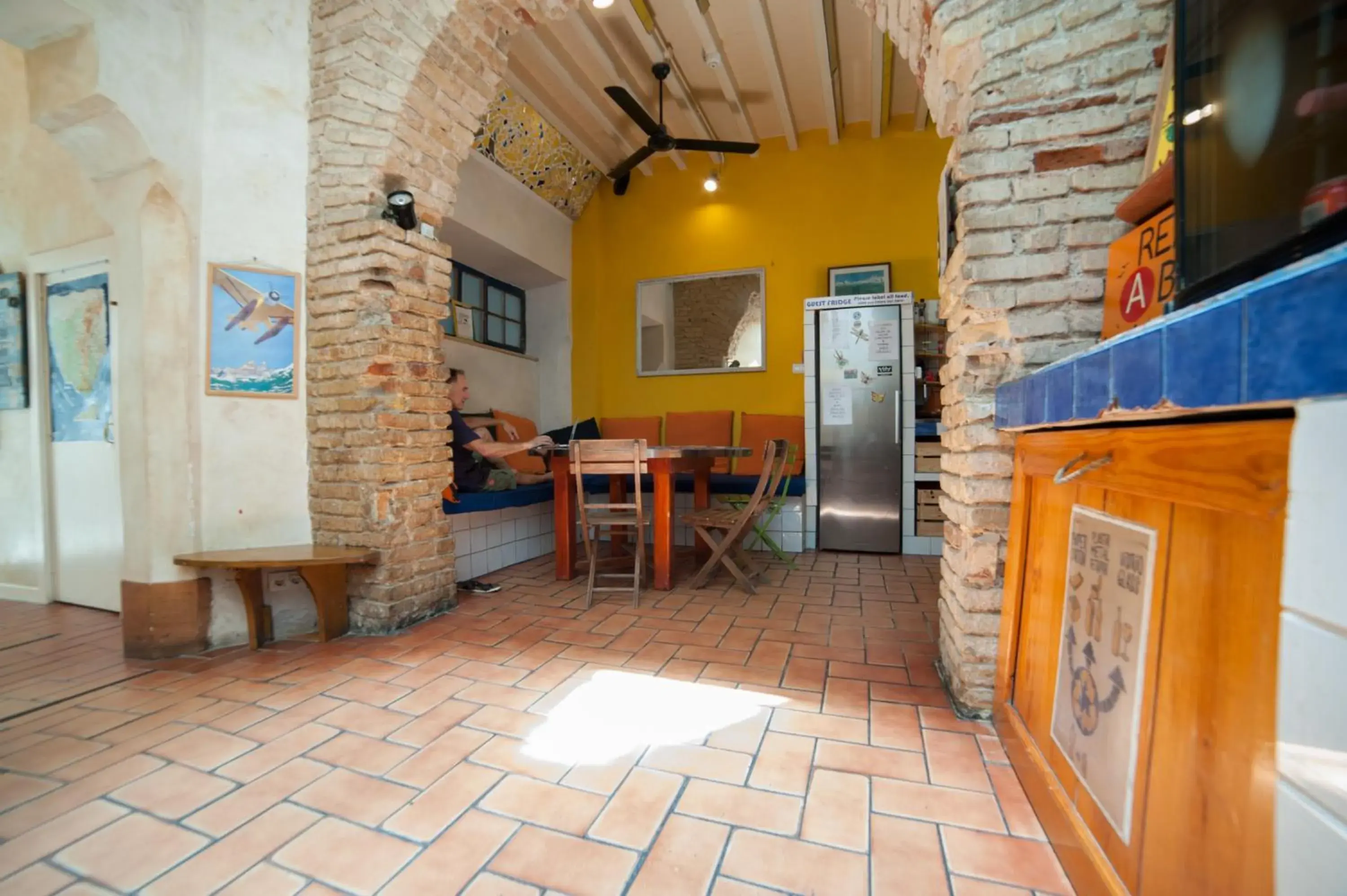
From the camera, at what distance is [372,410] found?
276 cm

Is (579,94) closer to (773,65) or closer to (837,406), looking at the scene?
(773,65)

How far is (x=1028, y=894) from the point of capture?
1.12m

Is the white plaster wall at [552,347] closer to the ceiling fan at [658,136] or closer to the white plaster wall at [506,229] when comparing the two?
the white plaster wall at [506,229]

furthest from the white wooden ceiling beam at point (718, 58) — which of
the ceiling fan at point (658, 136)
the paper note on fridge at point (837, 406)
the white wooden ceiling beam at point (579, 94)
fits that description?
the paper note on fridge at point (837, 406)

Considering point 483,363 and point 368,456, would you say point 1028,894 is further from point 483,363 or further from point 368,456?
point 483,363

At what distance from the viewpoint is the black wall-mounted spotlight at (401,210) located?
2.78m

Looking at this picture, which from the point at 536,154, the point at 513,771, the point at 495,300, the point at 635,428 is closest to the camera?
the point at 513,771

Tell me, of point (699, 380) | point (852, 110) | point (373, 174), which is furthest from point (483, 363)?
point (852, 110)

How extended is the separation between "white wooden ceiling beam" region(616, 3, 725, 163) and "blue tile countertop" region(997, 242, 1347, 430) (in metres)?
4.40

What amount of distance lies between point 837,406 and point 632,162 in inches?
121

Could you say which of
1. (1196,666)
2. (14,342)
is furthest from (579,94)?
(1196,666)

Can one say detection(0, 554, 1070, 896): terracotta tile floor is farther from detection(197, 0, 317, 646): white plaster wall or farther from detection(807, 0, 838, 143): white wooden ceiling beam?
detection(807, 0, 838, 143): white wooden ceiling beam

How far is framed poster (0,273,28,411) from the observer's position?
10.9ft

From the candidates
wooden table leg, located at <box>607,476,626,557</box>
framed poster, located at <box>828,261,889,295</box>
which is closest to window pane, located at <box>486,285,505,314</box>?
wooden table leg, located at <box>607,476,626,557</box>
